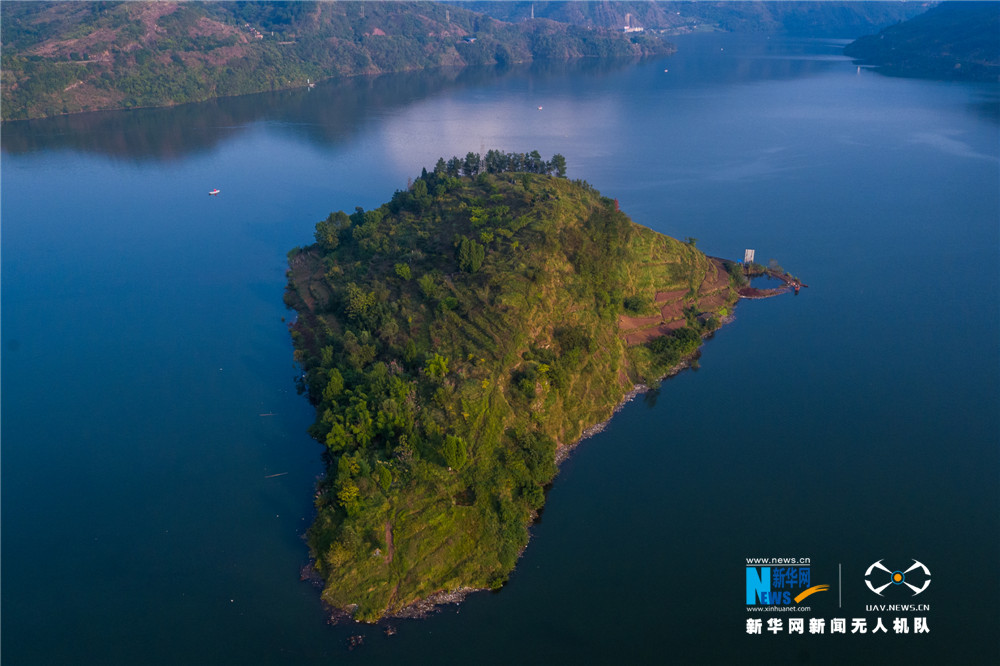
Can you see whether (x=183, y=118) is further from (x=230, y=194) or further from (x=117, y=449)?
(x=117, y=449)

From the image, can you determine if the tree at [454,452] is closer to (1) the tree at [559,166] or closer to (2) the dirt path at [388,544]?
(2) the dirt path at [388,544]

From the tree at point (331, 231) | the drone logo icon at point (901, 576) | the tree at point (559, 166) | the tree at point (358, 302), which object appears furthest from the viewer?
the tree at point (559, 166)

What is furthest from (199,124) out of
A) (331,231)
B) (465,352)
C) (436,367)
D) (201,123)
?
(436,367)

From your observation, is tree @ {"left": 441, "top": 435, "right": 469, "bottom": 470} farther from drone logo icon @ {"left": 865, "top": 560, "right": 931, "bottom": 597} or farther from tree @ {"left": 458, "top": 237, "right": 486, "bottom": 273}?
drone logo icon @ {"left": 865, "top": 560, "right": 931, "bottom": 597}

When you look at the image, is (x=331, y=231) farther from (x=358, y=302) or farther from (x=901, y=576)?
(x=901, y=576)

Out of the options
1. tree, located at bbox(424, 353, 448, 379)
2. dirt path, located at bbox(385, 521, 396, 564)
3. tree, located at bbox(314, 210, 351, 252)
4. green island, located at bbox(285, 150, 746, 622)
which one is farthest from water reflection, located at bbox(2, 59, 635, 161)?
dirt path, located at bbox(385, 521, 396, 564)

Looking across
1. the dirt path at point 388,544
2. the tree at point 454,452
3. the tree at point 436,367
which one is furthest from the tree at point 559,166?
the dirt path at point 388,544
